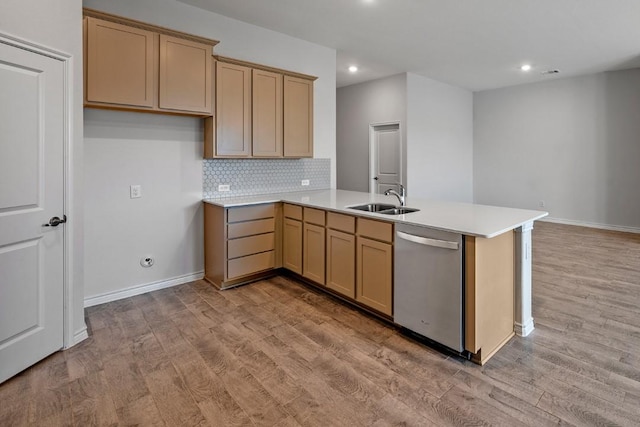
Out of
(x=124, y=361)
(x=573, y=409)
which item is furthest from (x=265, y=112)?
(x=573, y=409)

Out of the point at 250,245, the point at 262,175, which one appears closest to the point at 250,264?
the point at 250,245

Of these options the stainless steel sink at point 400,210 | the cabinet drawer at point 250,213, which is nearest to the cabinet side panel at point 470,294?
the stainless steel sink at point 400,210

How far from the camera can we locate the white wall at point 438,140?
21.7 ft

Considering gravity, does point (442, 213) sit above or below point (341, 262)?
above

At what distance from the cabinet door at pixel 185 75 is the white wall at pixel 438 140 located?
159 inches

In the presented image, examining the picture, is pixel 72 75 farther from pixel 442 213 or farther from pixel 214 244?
pixel 442 213

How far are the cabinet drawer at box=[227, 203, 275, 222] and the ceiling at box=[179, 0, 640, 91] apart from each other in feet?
6.80

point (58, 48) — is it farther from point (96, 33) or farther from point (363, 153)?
point (363, 153)

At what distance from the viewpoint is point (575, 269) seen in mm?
4246

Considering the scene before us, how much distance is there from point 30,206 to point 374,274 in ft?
7.88

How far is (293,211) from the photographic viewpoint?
150 inches

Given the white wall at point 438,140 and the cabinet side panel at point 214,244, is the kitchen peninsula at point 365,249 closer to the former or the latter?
the cabinet side panel at point 214,244

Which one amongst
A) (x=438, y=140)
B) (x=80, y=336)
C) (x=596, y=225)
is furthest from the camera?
(x=438, y=140)

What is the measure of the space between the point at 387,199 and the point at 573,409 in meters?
2.38
